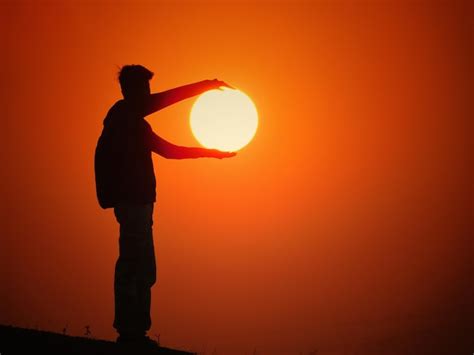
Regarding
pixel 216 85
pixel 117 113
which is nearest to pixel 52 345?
pixel 117 113

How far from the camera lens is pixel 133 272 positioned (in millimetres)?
7758

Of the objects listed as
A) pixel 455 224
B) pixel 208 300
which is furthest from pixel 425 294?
pixel 208 300

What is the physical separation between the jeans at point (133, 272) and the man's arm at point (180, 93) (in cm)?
114

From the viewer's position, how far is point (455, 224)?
7875cm

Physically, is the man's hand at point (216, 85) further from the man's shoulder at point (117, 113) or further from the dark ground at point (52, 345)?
the dark ground at point (52, 345)

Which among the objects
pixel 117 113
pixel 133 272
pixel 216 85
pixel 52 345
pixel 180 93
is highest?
pixel 216 85

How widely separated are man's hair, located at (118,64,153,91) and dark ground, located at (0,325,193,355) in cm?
279

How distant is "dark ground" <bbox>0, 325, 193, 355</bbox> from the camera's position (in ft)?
21.1

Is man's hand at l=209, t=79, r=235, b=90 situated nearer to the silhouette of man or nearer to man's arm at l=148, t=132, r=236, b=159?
the silhouette of man

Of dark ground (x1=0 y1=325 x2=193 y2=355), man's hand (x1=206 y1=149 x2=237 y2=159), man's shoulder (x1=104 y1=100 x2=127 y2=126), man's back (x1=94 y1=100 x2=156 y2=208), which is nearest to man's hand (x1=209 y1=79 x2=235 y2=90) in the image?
man's hand (x1=206 y1=149 x2=237 y2=159)

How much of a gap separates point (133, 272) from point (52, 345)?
1331 millimetres

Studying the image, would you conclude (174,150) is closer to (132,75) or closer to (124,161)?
(124,161)

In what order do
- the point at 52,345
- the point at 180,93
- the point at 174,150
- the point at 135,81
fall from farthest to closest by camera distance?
the point at 174,150 → the point at 135,81 → the point at 180,93 → the point at 52,345

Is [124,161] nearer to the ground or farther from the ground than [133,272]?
farther from the ground
